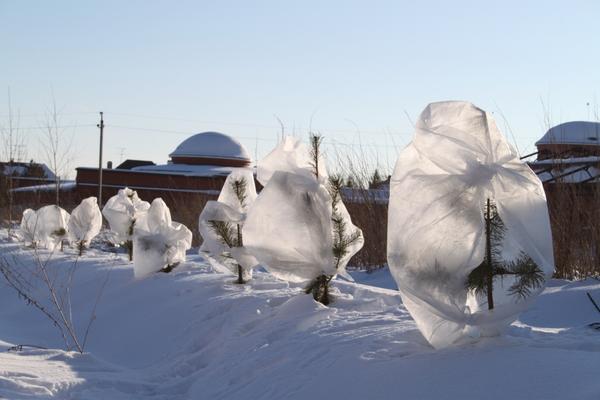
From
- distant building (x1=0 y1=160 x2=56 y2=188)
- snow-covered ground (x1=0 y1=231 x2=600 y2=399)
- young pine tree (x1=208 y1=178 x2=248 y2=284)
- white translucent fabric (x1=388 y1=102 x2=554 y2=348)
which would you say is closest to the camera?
snow-covered ground (x1=0 y1=231 x2=600 y2=399)

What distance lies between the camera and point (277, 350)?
501 cm

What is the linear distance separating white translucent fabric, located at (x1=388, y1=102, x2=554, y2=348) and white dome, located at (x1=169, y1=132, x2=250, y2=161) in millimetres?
33832

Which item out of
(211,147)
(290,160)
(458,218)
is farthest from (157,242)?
(211,147)

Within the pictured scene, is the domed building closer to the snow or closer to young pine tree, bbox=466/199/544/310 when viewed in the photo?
the snow

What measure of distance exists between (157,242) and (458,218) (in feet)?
20.6

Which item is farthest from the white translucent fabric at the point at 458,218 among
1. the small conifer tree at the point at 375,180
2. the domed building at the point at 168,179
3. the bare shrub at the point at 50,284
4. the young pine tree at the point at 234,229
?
the domed building at the point at 168,179

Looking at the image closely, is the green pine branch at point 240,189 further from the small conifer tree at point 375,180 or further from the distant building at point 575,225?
the small conifer tree at point 375,180

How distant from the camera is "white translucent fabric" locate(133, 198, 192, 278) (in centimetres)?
938

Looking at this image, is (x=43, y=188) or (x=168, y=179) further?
(x=168, y=179)

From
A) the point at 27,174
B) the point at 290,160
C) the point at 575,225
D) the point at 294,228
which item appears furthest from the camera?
the point at 27,174

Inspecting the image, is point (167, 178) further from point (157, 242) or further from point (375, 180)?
point (157, 242)

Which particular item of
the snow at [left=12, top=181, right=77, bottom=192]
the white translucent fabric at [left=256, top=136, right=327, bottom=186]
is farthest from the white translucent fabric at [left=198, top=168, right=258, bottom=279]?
the snow at [left=12, top=181, right=77, bottom=192]

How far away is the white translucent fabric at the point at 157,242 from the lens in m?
9.38

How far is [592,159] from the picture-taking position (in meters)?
10.5
